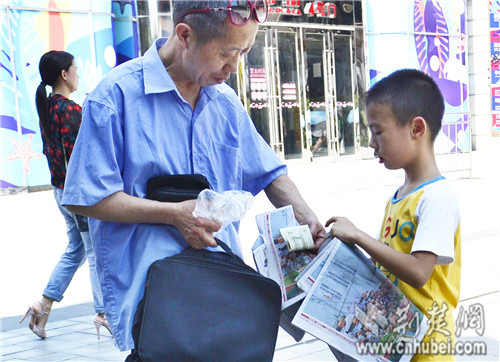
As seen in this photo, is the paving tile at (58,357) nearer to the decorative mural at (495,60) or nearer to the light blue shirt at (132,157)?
the light blue shirt at (132,157)

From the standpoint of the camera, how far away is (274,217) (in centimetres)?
246

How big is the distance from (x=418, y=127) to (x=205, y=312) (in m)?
0.87

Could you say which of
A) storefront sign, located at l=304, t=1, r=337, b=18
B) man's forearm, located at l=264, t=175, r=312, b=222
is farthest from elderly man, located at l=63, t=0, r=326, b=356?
storefront sign, located at l=304, t=1, r=337, b=18

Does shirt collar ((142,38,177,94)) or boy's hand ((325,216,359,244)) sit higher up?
shirt collar ((142,38,177,94))

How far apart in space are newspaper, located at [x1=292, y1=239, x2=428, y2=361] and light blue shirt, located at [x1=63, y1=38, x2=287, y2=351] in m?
0.39

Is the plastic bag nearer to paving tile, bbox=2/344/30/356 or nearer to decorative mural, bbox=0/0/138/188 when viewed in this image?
paving tile, bbox=2/344/30/356

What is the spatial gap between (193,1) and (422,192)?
89 centimetres

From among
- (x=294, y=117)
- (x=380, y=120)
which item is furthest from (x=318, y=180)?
(x=380, y=120)

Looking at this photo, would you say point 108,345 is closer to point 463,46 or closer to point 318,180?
point 318,180

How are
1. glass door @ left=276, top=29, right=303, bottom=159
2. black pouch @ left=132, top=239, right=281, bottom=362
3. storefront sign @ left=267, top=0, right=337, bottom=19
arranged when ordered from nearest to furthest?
black pouch @ left=132, top=239, right=281, bottom=362 → storefront sign @ left=267, top=0, right=337, bottom=19 → glass door @ left=276, top=29, right=303, bottom=159

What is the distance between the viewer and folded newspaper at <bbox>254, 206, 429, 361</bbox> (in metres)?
2.21

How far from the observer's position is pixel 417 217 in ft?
7.63

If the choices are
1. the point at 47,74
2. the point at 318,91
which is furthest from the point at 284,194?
the point at 318,91

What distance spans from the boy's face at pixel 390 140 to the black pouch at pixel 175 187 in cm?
56
